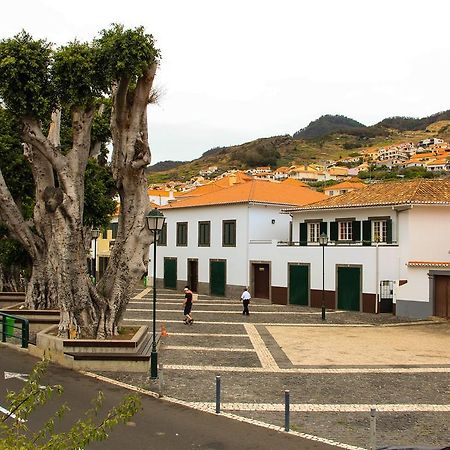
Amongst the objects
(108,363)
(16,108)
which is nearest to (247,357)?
(108,363)

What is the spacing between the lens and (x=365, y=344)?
68.9ft

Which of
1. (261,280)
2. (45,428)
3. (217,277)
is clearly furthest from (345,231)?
(45,428)

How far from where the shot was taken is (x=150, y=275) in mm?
50750

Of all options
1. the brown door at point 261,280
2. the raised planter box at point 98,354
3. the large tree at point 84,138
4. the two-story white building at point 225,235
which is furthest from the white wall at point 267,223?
the raised planter box at point 98,354

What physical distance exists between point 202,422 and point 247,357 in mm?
6907

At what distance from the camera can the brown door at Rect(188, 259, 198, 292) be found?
42906 mm

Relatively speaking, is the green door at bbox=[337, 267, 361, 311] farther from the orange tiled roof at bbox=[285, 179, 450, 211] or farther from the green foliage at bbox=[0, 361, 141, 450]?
the green foliage at bbox=[0, 361, 141, 450]

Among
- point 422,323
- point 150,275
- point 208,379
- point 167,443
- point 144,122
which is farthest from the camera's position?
point 150,275

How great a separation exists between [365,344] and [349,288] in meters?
11.1

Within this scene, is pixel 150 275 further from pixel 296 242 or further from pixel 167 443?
pixel 167 443

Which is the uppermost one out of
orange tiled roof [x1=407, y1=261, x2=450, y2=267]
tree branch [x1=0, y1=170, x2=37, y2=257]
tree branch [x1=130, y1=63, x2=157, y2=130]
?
tree branch [x1=130, y1=63, x2=157, y2=130]

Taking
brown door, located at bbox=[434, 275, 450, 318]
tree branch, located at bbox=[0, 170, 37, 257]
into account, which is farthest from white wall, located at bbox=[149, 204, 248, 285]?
tree branch, located at bbox=[0, 170, 37, 257]

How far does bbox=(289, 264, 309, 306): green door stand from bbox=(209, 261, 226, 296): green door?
6.40 meters

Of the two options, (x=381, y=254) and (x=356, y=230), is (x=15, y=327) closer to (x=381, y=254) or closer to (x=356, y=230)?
(x=381, y=254)
